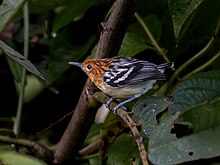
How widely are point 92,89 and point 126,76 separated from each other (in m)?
0.30

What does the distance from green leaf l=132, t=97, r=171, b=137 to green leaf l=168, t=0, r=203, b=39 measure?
19 centimetres

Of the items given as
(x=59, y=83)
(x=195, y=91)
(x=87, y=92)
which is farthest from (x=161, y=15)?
(x=195, y=91)

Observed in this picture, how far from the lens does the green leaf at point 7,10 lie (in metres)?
1.57

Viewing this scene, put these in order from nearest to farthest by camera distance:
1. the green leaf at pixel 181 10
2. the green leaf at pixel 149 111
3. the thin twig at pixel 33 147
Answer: the green leaf at pixel 149 111, the green leaf at pixel 181 10, the thin twig at pixel 33 147

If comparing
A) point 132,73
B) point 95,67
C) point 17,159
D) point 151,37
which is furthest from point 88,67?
point 17,159

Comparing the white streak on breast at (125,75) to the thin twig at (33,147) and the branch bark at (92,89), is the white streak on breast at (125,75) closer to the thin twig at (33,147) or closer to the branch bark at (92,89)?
the branch bark at (92,89)

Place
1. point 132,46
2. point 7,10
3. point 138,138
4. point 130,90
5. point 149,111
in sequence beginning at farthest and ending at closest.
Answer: point 132,46, point 130,90, point 7,10, point 149,111, point 138,138

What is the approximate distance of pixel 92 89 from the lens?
5.90 feet

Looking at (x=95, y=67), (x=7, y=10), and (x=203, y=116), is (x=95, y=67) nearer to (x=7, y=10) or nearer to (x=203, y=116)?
(x=7, y=10)

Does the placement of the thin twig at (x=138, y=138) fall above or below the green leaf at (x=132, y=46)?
above

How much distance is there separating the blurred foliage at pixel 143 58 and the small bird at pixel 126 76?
73 mm

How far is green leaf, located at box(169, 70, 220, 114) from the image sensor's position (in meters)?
1.49

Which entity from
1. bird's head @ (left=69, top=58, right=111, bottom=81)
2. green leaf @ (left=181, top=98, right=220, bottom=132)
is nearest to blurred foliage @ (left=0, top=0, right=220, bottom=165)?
green leaf @ (left=181, top=98, right=220, bottom=132)

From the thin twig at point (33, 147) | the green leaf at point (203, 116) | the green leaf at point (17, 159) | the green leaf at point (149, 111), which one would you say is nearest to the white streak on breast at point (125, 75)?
the thin twig at point (33, 147)
